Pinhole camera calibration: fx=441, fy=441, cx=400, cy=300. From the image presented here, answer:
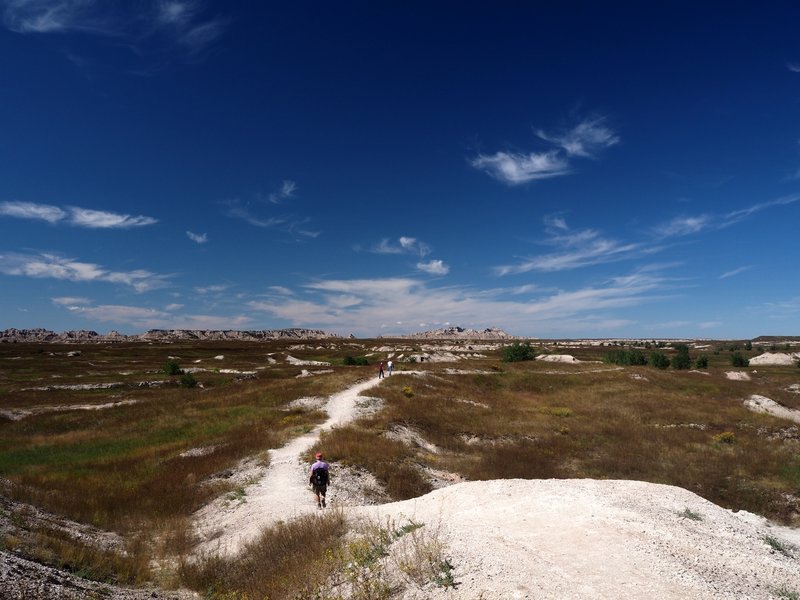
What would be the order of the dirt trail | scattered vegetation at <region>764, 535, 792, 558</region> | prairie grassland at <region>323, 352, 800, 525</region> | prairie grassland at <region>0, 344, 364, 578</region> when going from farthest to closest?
prairie grassland at <region>323, 352, 800, 525</region>, prairie grassland at <region>0, 344, 364, 578</region>, the dirt trail, scattered vegetation at <region>764, 535, 792, 558</region>

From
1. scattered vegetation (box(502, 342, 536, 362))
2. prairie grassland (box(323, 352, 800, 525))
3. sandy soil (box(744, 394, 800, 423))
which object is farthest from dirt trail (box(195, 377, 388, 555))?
scattered vegetation (box(502, 342, 536, 362))

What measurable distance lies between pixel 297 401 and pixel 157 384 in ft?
105

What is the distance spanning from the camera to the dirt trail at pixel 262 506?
1462cm

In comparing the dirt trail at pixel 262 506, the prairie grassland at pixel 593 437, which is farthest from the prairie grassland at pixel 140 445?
the prairie grassland at pixel 593 437

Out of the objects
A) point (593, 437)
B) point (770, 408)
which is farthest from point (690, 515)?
point (770, 408)

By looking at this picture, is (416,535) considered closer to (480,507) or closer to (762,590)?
(480,507)

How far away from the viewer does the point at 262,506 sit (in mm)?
17078

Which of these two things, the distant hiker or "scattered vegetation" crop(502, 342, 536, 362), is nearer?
the distant hiker

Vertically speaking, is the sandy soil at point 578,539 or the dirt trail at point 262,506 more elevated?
the sandy soil at point 578,539

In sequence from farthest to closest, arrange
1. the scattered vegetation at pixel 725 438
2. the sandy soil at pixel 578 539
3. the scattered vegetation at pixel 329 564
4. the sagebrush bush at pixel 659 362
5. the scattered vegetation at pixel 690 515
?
the sagebrush bush at pixel 659 362 → the scattered vegetation at pixel 725 438 → the scattered vegetation at pixel 690 515 → the scattered vegetation at pixel 329 564 → the sandy soil at pixel 578 539

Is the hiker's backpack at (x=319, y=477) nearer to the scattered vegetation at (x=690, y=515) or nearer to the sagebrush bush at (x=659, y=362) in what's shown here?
the scattered vegetation at (x=690, y=515)

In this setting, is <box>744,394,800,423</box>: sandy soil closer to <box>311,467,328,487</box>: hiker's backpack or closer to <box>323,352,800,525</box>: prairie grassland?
<box>323,352,800,525</box>: prairie grassland

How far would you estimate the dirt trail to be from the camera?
14.6 meters

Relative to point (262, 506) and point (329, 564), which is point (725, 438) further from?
point (329, 564)
